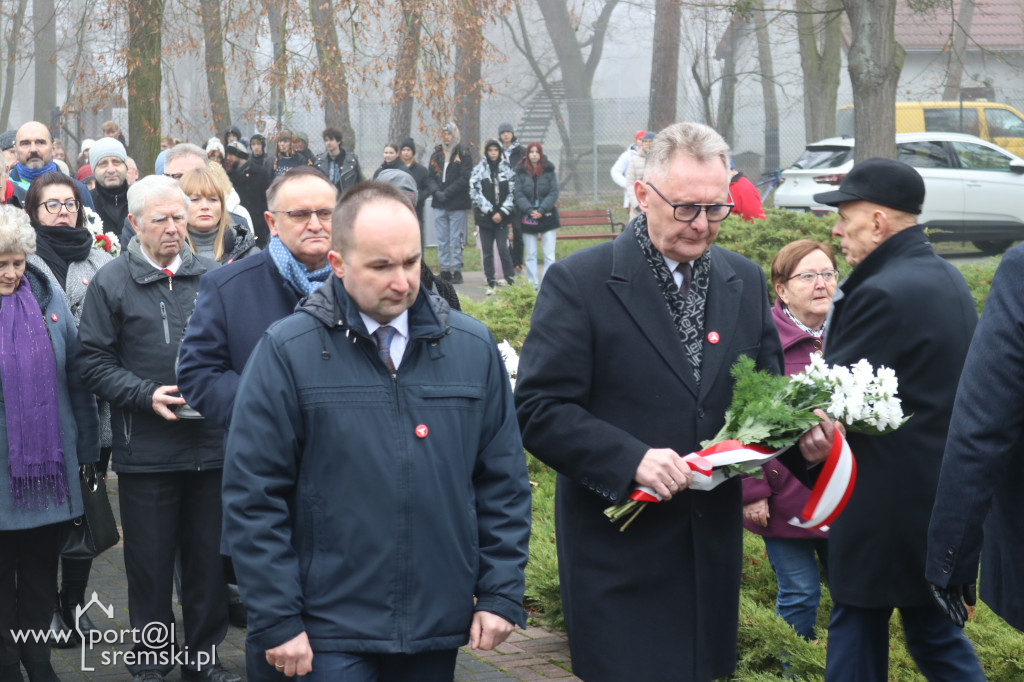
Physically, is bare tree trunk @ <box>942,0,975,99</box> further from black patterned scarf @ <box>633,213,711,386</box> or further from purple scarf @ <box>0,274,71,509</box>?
black patterned scarf @ <box>633,213,711,386</box>

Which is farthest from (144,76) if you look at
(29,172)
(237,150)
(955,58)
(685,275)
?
(955,58)

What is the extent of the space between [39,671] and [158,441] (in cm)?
106

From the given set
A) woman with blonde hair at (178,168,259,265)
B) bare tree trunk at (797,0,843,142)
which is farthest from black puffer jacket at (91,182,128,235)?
bare tree trunk at (797,0,843,142)

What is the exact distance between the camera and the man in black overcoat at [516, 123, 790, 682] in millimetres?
3594

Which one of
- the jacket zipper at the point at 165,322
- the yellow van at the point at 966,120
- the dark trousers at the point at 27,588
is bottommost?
the dark trousers at the point at 27,588

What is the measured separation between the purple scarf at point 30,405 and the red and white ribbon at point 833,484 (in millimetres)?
3059

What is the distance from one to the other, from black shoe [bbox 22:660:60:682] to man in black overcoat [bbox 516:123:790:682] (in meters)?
2.57

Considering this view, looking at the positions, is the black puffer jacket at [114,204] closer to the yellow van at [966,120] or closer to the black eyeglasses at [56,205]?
the black eyeglasses at [56,205]

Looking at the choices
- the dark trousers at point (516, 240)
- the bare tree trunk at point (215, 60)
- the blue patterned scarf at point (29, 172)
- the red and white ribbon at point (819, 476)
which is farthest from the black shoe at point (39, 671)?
the dark trousers at point (516, 240)

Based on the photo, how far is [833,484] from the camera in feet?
12.1

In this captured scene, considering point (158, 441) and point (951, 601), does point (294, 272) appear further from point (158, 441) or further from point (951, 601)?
point (951, 601)

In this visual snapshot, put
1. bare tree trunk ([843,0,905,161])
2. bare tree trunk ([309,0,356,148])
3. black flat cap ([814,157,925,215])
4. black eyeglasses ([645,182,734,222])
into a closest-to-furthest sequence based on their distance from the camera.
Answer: black eyeglasses ([645,182,734,222])
black flat cap ([814,157,925,215])
bare tree trunk ([843,0,905,161])
bare tree trunk ([309,0,356,148])

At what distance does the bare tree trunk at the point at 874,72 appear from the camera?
42.8ft

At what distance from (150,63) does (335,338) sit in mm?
12137
